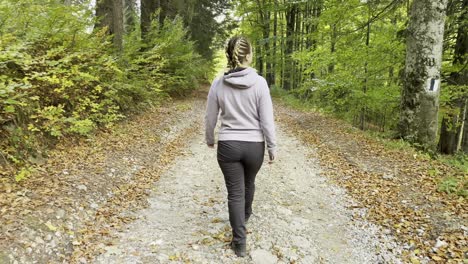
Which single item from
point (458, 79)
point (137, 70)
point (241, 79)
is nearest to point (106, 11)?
point (137, 70)

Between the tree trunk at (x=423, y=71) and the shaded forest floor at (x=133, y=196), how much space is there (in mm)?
857

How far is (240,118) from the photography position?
3.36m

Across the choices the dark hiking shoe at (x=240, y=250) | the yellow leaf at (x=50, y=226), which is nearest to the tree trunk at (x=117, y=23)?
the yellow leaf at (x=50, y=226)

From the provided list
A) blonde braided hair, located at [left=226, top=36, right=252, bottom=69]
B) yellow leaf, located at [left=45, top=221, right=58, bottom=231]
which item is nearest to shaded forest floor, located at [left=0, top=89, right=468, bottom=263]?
yellow leaf, located at [left=45, top=221, right=58, bottom=231]

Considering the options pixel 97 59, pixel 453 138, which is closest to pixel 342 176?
pixel 97 59

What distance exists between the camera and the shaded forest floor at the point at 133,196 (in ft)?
11.5

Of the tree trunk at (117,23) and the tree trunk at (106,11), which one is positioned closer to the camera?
the tree trunk at (117,23)

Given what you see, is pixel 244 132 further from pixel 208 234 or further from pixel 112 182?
pixel 112 182

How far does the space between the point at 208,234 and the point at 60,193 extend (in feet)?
6.49

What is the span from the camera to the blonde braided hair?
10.8 feet

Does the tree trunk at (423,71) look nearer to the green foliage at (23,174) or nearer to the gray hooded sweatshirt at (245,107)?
the gray hooded sweatshirt at (245,107)

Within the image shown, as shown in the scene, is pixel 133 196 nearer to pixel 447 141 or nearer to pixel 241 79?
pixel 241 79

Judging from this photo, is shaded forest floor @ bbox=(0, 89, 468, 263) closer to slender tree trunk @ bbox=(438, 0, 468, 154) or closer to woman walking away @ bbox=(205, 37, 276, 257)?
woman walking away @ bbox=(205, 37, 276, 257)

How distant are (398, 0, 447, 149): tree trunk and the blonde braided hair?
17.7 ft
